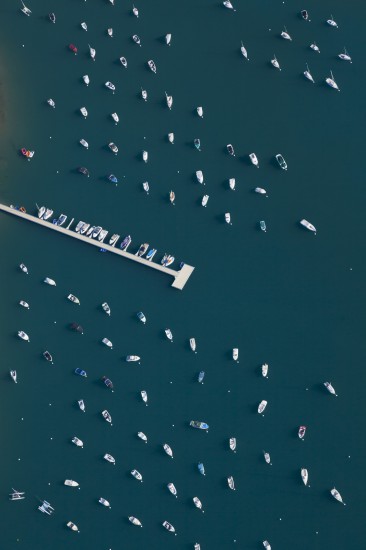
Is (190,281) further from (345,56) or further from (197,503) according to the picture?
(345,56)

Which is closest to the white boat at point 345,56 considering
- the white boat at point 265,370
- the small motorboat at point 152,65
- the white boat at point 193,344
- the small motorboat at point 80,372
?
the small motorboat at point 152,65

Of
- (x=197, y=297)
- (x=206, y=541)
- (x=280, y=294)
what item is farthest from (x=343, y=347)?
(x=206, y=541)

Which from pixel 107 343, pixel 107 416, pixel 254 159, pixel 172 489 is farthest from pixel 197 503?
pixel 254 159

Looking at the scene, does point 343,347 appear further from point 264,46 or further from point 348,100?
point 264,46

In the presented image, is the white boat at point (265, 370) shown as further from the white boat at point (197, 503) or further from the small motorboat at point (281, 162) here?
the small motorboat at point (281, 162)

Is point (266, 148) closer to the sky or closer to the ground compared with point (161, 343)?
closer to the sky

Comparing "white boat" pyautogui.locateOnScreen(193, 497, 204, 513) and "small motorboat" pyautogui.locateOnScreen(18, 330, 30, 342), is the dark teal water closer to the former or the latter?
"white boat" pyautogui.locateOnScreen(193, 497, 204, 513)
